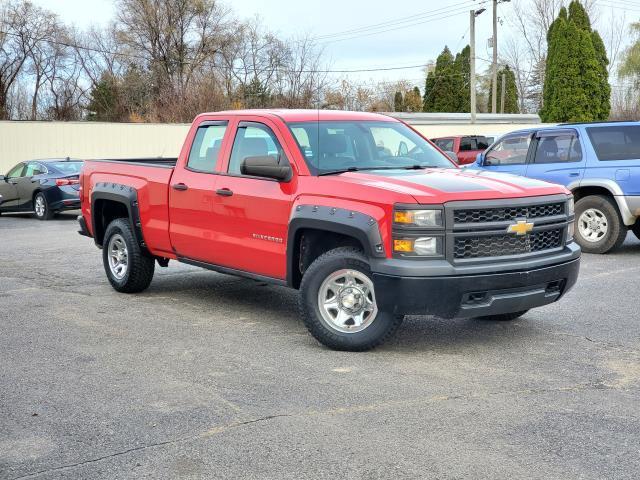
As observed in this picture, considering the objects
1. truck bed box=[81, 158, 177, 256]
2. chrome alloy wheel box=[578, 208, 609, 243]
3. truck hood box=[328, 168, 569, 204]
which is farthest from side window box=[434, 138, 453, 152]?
truck hood box=[328, 168, 569, 204]

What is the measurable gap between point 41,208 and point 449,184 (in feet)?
48.7

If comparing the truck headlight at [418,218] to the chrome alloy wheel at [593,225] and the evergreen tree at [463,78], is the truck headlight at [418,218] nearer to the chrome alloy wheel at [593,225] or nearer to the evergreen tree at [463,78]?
the chrome alloy wheel at [593,225]

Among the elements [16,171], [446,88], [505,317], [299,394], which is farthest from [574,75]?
[299,394]

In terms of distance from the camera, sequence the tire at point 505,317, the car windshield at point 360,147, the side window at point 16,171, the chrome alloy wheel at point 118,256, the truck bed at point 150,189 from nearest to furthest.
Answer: the car windshield at point 360,147
the tire at point 505,317
the truck bed at point 150,189
the chrome alloy wheel at point 118,256
the side window at point 16,171

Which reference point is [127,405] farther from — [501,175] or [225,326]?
[501,175]

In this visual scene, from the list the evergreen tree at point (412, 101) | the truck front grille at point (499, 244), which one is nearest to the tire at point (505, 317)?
the truck front grille at point (499, 244)

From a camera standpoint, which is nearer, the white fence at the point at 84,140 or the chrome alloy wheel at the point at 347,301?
the chrome alloy wheel at the point at 347,301

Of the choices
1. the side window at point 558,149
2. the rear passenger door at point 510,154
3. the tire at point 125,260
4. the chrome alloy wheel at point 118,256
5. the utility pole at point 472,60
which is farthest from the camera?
the utility pole at point 472,60

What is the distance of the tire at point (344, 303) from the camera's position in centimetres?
610

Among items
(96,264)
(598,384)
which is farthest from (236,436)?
(96,264)

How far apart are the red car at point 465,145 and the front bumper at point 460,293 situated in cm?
1778

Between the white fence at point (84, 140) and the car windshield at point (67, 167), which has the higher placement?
the white fence at point (84, 140)

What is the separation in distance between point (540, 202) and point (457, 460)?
8.98 feet

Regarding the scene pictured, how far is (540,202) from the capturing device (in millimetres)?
6285
